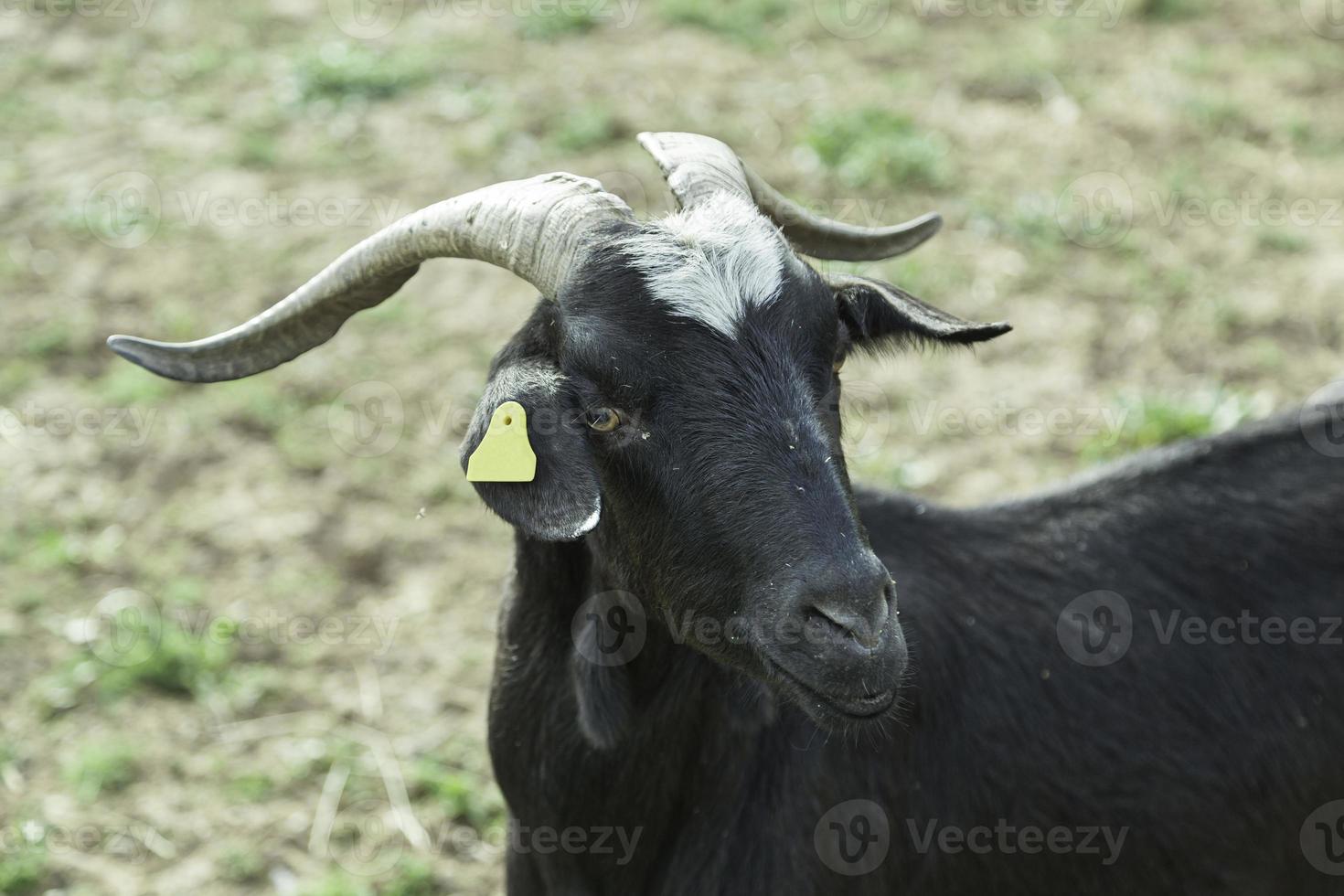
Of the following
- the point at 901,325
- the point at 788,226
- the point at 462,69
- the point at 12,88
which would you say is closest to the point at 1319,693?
the point at 901,325

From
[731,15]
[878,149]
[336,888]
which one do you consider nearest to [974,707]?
[336,888]

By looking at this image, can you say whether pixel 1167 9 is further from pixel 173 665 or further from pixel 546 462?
pixel 546 462

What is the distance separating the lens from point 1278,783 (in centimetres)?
427

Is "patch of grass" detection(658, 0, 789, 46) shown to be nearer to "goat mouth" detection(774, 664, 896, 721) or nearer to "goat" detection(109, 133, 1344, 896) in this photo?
"goat" detection(109, 133, 1344, 896)

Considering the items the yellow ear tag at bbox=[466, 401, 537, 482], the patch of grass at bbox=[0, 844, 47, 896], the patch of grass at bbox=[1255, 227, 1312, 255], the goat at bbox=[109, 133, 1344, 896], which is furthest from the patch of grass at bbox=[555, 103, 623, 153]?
the yellow ear tag at bbox=[466, 401, 537, 482]

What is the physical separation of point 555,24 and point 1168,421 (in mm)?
6434

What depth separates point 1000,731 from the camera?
13.9ft

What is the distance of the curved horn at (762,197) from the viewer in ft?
12.9

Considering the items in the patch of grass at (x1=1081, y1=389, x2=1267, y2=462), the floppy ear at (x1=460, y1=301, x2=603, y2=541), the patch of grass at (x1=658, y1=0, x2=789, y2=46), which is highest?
the floppy ear at (x1=460, y1=301, x2=603, y2=541)

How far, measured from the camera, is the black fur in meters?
3.96

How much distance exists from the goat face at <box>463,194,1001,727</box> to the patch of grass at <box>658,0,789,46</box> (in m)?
8.00

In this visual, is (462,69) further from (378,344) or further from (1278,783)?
(1278,783)

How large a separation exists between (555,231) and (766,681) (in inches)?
53.6

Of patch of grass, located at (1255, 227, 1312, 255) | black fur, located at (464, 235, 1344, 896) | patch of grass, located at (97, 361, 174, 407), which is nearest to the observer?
black fur, located at (464, 235, 1344, 896)
